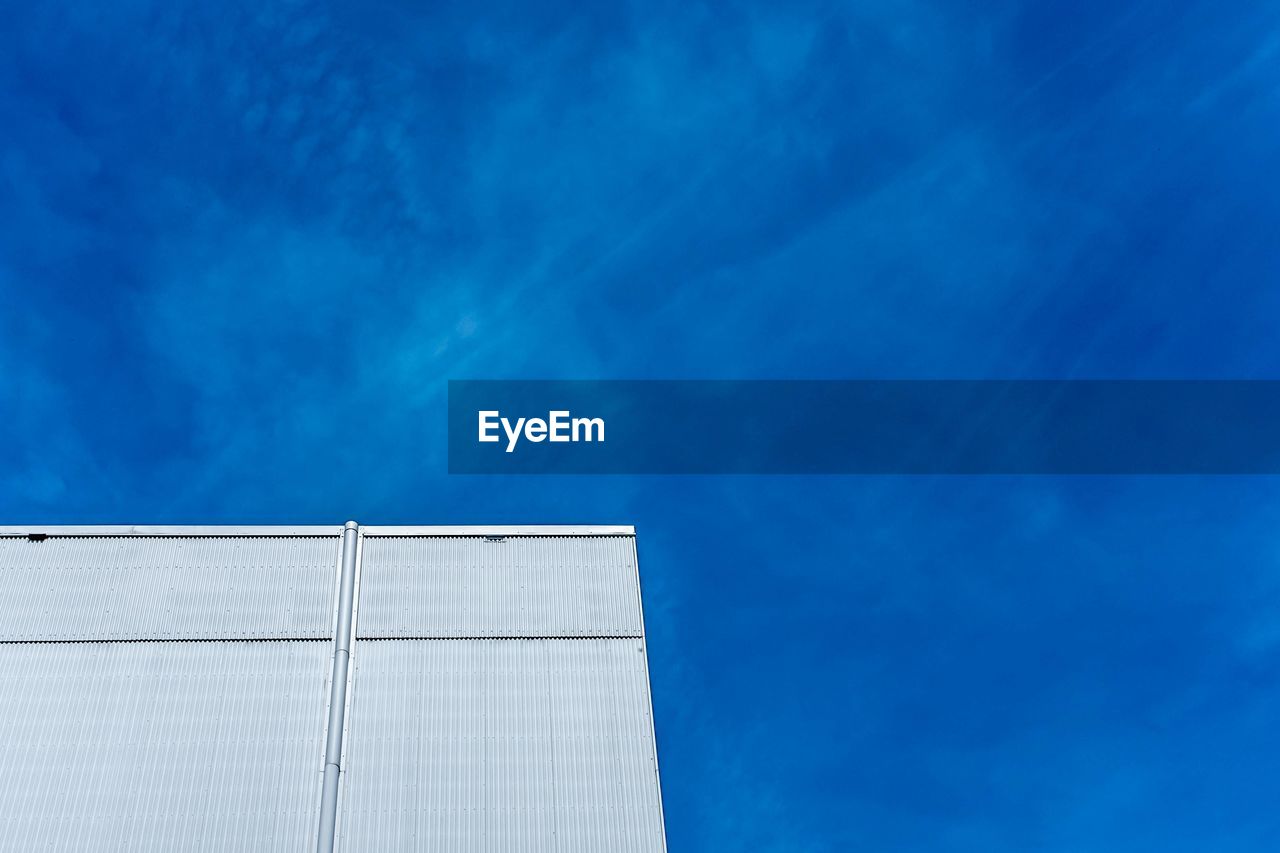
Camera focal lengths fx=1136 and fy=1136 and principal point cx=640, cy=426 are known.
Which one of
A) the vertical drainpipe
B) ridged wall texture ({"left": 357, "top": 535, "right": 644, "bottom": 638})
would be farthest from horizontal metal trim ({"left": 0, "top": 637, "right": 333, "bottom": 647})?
ridged wall texture ({"left": 357, "top": 535, "right": 644, "bottom": 638})

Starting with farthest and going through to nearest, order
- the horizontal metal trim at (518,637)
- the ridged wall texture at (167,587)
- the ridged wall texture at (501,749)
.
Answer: the horizontal metal trim at (518,637)
the ridged wall texture at (167,587)
the ridged wall texture at (501,749)

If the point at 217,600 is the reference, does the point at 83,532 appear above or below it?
above

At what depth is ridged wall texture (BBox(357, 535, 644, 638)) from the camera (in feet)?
82.8

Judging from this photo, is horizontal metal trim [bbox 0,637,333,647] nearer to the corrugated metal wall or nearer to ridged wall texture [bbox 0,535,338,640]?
ridged wall texture [bbox 0,535,338,640]

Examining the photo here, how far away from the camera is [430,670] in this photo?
24516 mm

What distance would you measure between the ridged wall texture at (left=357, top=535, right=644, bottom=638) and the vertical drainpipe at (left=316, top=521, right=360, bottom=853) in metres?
0.34

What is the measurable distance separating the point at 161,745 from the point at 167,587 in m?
3.77

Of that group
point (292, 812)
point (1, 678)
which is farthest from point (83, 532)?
point (292, 812)

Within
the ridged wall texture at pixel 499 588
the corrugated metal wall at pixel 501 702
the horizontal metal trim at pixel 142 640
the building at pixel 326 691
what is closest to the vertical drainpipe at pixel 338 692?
the building at pixel 326 691

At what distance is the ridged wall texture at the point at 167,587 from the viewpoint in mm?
24797

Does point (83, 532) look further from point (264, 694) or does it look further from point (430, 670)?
point (430, 670)

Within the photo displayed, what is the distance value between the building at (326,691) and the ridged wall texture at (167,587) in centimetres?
4

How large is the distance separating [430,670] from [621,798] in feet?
16.3

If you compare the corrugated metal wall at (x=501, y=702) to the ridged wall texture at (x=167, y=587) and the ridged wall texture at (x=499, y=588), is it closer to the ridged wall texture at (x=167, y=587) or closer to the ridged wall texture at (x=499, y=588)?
the ridged wall texture at (x=499, y=588)
